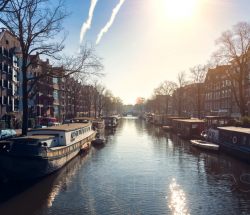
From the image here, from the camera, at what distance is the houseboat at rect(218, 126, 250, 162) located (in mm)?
41062

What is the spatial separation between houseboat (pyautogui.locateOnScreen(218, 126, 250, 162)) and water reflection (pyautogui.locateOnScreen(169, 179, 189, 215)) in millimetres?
14616

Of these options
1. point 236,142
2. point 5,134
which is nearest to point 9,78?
point 5,134

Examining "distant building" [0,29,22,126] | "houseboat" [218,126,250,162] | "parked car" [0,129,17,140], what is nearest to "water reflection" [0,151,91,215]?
"parked car" [0,129,17,140]

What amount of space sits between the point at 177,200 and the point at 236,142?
2245 cm

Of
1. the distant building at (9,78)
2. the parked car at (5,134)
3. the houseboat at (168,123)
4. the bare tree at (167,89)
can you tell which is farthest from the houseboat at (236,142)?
the bare tree at (167,89)

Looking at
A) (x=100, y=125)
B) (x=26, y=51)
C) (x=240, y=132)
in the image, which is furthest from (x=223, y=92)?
(x=26, y=51)

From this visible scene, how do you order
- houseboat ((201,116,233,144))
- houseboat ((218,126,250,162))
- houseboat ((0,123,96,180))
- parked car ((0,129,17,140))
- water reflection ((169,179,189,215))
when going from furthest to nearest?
houseboat ((201,116,233,144)), parked car ((0,129,17,140)), houseboat ((218,126,250,162)), houseboat ((0,123,96,180)), water reflection ((169,179,189,215))

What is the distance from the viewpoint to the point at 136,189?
2781 cm

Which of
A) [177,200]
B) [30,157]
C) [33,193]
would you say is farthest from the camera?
[30,157]

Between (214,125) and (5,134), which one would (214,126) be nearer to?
(214,125)

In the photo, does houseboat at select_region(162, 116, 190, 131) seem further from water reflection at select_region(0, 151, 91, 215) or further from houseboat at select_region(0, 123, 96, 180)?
water reflection at select_region(0, 151, 91, 215)

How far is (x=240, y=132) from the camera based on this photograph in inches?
1725

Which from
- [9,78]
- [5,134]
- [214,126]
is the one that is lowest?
[5,134]

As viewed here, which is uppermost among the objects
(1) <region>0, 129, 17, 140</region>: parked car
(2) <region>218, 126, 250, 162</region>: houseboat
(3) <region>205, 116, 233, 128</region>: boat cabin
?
(3) <region>205, 116, 233, 128</region>: boat cabin
